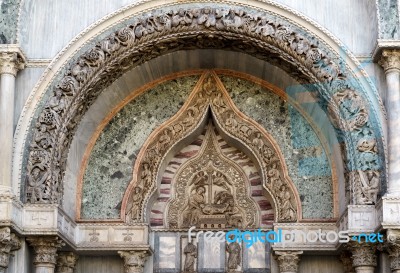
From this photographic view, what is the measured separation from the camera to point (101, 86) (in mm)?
14617

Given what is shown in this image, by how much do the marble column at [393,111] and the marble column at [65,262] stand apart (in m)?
5.45

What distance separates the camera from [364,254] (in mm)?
13266

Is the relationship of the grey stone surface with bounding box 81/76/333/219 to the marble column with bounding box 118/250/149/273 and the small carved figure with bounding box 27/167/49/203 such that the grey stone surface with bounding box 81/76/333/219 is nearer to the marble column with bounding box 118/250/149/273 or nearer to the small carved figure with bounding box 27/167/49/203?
the marble column with bounding box 118/250/149/273

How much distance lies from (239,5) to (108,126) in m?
3.20

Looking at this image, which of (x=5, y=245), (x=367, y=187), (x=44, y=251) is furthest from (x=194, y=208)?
(x=5, y=245)

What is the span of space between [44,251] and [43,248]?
0.05 meters

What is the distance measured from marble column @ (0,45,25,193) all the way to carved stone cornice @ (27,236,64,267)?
94cm

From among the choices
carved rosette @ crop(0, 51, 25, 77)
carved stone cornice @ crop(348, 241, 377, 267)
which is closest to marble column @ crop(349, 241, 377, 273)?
carved stone cornice @ crop(348, 241, 377, 267)

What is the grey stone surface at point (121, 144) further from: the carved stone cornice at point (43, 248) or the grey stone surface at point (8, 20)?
the grey stone surface at point (8, 20)

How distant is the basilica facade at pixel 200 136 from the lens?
1348 cm

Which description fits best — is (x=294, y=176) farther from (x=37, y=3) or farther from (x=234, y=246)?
(x=37, y=3)

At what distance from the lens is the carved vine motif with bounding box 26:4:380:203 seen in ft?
45.8

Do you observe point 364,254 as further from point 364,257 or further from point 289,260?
point 289,260

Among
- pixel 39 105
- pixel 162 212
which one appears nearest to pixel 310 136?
pixel 162 212
